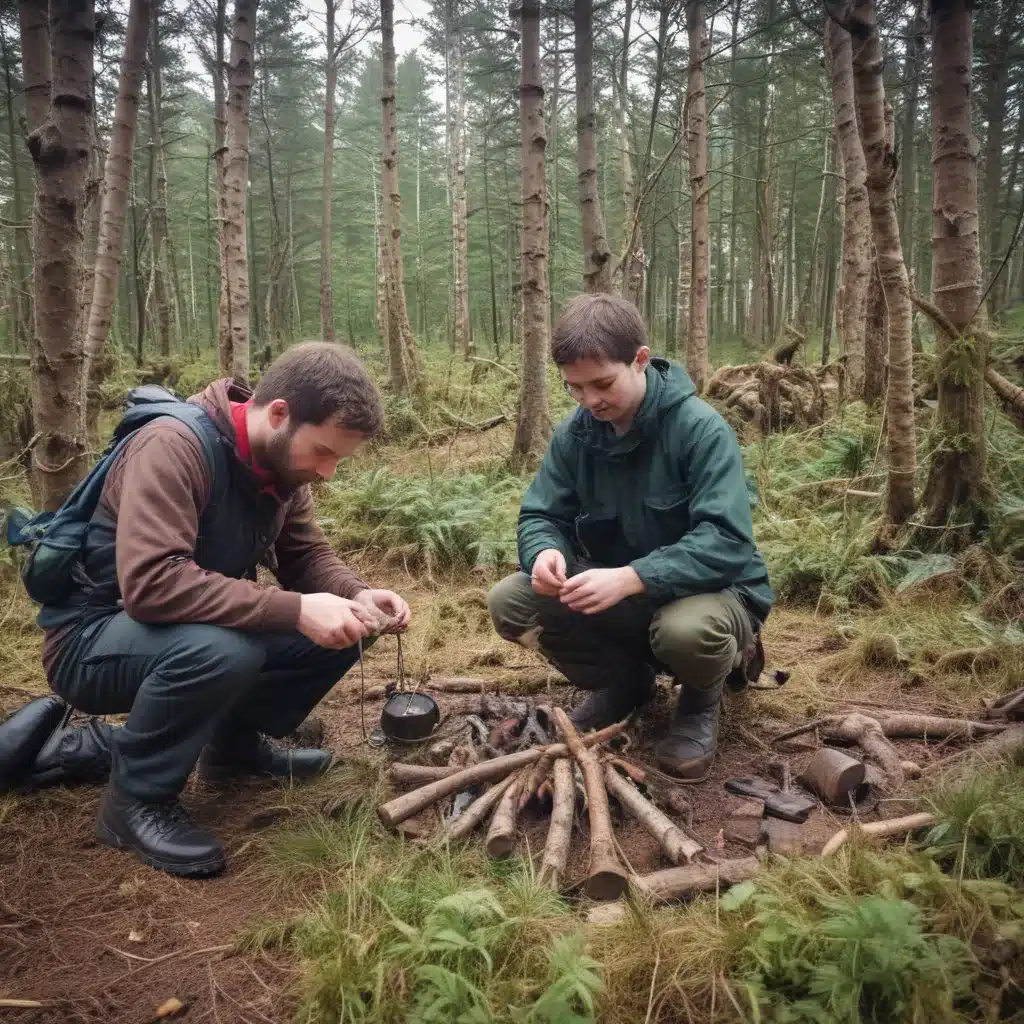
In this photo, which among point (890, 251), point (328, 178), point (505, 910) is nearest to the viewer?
point (505, 910)

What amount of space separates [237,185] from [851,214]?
7678 millimetres

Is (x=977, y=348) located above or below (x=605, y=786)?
above

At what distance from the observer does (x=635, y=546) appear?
10.4ft

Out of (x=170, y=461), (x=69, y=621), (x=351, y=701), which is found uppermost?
(x=170, y=461)

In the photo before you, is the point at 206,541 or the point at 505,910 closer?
the point at 505,910

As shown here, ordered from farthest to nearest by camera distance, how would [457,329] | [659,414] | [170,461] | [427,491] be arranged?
[457,329] < [427,491] < [659,414] < [170,461]

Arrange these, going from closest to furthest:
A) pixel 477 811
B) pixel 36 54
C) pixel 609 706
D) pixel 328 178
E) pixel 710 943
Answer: pixel 710 943, pixel 477 811, pixel 609 706, pixel 36 54, pixel 328 178

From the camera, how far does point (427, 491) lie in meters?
6.89

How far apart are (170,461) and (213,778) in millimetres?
1498

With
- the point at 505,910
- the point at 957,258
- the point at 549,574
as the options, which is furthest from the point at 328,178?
the point at 505,910

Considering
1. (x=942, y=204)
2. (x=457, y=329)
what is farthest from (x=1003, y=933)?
(x=457, y=329)

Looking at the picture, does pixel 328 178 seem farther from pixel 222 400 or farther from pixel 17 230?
pixel 222 400

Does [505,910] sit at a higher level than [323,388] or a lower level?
lower

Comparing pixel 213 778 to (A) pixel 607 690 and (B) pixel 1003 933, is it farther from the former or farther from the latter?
(B) pixel 1003 933
